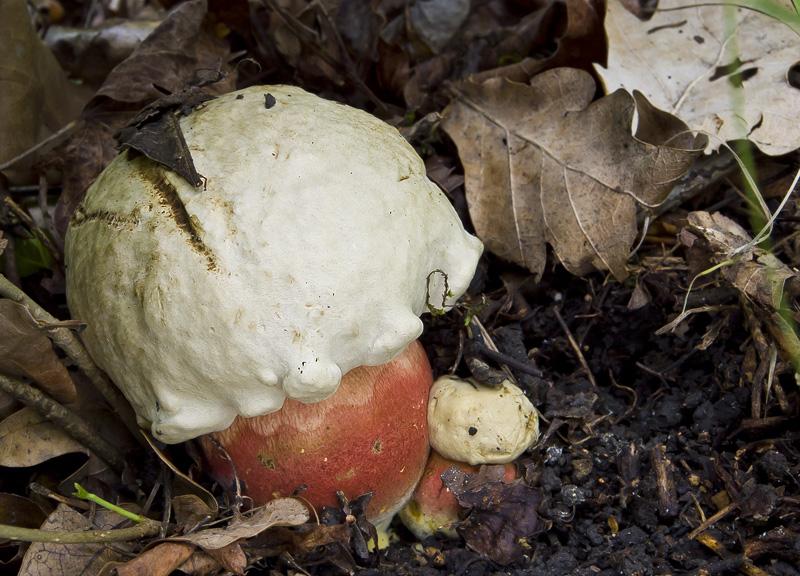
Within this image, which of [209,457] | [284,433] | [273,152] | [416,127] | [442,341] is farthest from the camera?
[416,127]

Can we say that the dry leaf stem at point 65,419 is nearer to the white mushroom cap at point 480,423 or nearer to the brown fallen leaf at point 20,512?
the brown fallen leaf at point 20,512

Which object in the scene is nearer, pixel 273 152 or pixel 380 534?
pixel 273 152

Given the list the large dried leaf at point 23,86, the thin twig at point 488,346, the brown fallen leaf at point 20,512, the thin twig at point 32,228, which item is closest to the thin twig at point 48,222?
the thin twig at point 32,228

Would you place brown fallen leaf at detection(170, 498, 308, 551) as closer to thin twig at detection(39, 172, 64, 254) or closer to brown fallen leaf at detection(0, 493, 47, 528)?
brown fallen leaf at detection(0, 493, 47, 528)

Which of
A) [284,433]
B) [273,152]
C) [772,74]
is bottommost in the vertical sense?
[284,433]

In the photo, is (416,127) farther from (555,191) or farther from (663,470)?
(663,470)

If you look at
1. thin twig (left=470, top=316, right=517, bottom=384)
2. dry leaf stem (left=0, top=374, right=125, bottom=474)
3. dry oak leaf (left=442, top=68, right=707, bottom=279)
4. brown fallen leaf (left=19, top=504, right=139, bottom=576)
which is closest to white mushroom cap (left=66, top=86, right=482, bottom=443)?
dry leaf stem (left=0, top=374, right=125, bottom=474)

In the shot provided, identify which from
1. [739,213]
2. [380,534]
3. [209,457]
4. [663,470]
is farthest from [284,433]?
[739,213]
